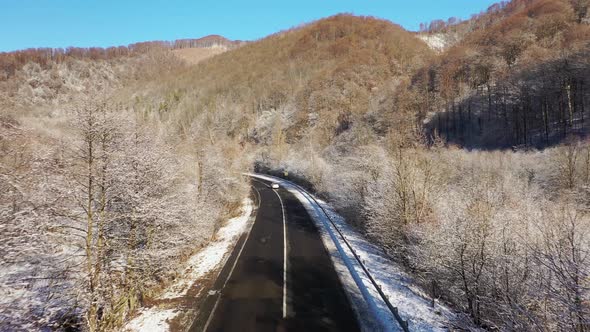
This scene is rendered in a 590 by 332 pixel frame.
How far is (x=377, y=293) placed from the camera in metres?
13.1

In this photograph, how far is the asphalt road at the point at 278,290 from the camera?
36.4ft

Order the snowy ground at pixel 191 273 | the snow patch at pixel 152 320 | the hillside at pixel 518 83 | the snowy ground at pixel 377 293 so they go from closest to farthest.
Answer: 1. the snowy ground at pixel 377 293
2. the snow patch at pixel 152 320
3. the snowy ground at pixel 191 273
4. the hillside at pixel 518 83

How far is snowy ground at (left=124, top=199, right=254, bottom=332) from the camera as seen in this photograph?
37.1ft

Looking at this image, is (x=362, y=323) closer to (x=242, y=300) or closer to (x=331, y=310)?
(x=331, y=310)

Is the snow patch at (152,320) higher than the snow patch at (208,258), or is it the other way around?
the snow patch at (208,258)

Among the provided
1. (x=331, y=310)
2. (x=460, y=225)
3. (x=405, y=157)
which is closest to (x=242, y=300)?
(x=331, y=310)

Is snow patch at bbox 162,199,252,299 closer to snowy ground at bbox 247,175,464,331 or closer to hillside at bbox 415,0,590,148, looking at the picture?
snowy ground at bbox 247,175,464,331

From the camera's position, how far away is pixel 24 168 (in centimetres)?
1155

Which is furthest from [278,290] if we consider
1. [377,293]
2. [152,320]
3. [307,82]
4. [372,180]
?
[307,82]

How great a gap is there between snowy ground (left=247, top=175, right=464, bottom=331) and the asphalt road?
0.53 m

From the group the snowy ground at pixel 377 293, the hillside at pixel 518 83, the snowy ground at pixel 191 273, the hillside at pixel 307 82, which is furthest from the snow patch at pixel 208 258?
the hillside at pixel 307 82

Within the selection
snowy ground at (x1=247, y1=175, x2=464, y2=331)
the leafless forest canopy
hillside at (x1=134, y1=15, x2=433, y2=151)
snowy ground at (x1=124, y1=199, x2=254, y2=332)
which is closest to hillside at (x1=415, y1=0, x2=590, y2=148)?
the leafless forest canopy

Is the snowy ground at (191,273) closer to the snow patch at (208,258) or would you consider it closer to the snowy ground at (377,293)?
the snow patch at (208,258)

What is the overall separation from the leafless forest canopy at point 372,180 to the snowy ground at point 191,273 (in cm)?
65
